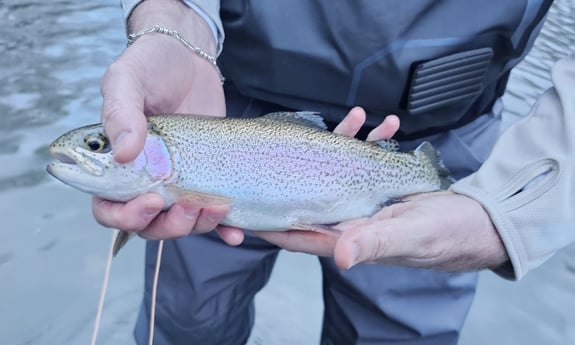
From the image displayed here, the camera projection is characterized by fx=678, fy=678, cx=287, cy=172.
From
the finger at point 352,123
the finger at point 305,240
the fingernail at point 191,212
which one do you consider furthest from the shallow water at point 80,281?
the fingernail at point 191,212

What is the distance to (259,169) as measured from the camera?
63.6 inches

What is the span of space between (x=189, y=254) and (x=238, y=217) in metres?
0.45

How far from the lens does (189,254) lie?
1.99 meters

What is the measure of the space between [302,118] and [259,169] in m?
0.20

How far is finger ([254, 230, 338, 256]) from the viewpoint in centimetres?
152

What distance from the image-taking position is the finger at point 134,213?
1376 mm

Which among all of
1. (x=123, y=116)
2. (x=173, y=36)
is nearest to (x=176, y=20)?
(x=173, y=36)

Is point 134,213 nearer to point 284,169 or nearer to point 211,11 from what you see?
point 284,169

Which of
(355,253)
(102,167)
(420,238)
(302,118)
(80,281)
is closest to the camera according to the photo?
(355,253)

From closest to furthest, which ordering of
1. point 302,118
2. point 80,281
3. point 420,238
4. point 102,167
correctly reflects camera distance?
point 420,238
point 102,167
point 302,118
point 80,281

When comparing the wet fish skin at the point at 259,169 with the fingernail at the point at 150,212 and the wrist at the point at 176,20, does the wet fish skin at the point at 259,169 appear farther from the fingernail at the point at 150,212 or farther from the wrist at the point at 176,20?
the wrist at the point at 176,20

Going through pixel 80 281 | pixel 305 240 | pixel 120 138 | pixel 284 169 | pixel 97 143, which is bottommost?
pixel 80 281

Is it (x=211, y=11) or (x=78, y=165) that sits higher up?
(x=211, y=11)

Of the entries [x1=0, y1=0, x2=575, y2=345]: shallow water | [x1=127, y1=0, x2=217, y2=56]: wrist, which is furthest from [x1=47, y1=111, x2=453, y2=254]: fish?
[x1=0, y1=0, x2=575, y2=345]: shallow water
